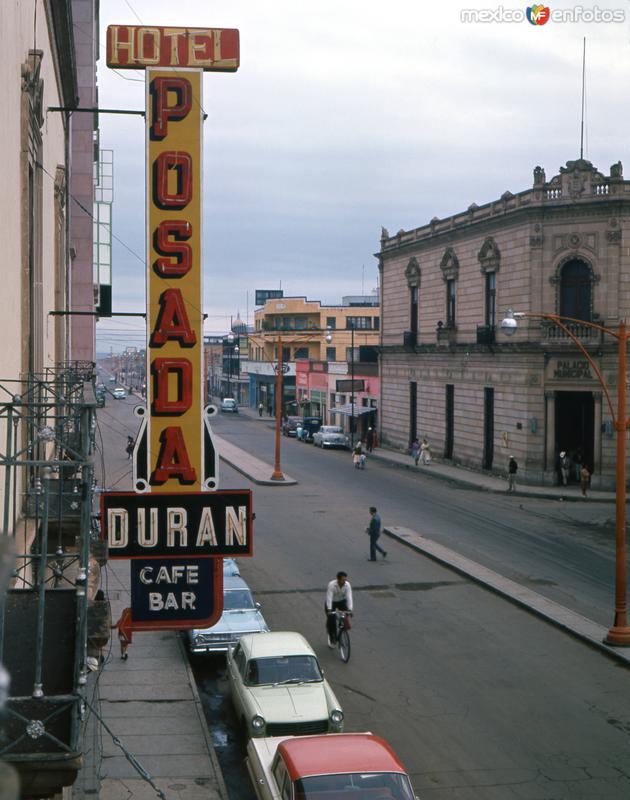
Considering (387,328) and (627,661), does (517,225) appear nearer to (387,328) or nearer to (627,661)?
(387,328)

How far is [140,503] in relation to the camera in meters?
11.0

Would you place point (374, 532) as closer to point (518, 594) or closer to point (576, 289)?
point (518, 594)

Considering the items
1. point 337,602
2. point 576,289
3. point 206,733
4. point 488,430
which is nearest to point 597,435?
point 576,289

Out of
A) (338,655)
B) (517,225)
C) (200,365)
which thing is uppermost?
(517,225)

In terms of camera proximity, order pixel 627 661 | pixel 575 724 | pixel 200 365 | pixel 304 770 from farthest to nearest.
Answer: pixel 627 661
pixel 575 724
pixel 200 365
pixel 304 770

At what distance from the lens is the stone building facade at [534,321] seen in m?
42.6

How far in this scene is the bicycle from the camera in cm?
1831

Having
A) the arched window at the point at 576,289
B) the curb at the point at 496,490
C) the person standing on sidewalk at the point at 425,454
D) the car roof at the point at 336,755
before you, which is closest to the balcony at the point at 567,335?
the arched window at the point at 576,289

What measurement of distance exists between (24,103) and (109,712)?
9.39m

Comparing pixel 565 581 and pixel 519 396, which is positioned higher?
pixel 519 396

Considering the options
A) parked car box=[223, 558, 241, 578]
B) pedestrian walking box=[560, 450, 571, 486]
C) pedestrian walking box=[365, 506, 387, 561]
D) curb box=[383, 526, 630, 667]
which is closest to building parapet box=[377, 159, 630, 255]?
pedestrian walking box=[560, 450, 571, 486]

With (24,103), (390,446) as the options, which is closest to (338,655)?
(24,103)

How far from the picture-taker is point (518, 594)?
2345cm

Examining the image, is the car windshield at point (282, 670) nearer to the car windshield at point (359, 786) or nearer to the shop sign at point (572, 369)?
the car windshield at point (359, 786)
